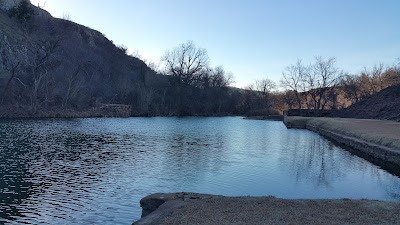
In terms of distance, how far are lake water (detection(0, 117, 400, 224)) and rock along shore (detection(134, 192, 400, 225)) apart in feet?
→ 5.68

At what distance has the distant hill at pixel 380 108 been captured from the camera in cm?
4607

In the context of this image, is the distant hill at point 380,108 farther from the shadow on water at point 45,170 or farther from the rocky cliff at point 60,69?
the rocky cliff at point 60,69

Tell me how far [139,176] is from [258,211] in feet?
26.0

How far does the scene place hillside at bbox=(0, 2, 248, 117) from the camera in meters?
56.2

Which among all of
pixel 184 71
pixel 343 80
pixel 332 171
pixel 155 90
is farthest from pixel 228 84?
pixel 332 171

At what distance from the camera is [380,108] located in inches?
2002

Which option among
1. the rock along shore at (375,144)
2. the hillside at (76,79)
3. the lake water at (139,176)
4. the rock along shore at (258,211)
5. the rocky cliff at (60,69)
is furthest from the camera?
the hillside at (76,79)

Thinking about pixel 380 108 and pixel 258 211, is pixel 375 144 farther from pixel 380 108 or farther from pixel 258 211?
pixel 380 108

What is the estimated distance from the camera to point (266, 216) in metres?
7.29

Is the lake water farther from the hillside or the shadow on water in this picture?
the hillside

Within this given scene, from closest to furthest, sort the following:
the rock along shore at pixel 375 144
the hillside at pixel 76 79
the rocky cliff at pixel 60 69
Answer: the rock along shore at pixel 375 144, the rocky cliff at pixel 60 69, the hillside at pixel 76 79

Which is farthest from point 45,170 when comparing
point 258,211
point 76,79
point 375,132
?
point 76,79

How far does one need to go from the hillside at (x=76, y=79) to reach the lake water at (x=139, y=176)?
33103 millimetres

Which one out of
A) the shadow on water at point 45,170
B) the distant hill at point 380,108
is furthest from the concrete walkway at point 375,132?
the shadow on water at point 45,170
